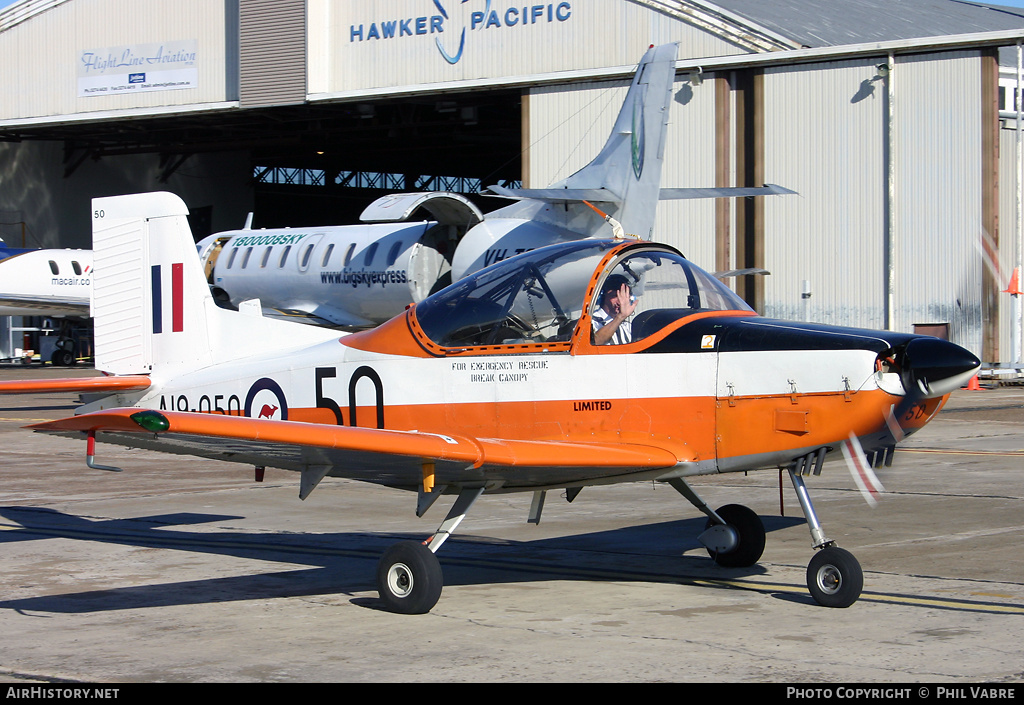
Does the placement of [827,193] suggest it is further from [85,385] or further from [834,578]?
[834,578]

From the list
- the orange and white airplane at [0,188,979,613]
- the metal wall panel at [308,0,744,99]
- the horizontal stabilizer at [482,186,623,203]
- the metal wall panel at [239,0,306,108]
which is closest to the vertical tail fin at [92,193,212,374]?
the orange and white airplane at [0,188,979,613]

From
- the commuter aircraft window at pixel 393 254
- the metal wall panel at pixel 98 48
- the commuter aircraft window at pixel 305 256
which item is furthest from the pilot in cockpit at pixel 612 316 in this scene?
the metal wall panel at pixel 98 48

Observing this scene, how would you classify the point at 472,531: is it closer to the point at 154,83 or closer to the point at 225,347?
the point at 225,347

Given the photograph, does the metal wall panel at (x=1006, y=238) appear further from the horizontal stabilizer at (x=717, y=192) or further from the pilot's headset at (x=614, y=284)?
the pilot's headset at (x=614, y=284)

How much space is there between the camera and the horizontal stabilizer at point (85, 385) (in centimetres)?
756

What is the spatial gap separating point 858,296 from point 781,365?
2282cm

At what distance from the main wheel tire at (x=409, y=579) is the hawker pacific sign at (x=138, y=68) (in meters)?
32.8

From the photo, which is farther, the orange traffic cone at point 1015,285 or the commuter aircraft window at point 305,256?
the commuter aircraft window at point 305,256

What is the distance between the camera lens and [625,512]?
9.85m

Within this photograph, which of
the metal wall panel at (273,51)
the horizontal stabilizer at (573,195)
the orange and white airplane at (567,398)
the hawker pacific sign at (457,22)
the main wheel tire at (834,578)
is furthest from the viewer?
the metal wall panel at (273,51)

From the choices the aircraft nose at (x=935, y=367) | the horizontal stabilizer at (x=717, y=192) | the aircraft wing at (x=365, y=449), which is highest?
the horizontal stabilizer at (x=717, y=192)

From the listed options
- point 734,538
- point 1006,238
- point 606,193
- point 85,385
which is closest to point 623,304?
point 734,538

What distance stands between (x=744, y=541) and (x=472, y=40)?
86.9ft

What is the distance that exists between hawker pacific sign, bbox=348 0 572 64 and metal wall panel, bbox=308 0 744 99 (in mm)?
28
